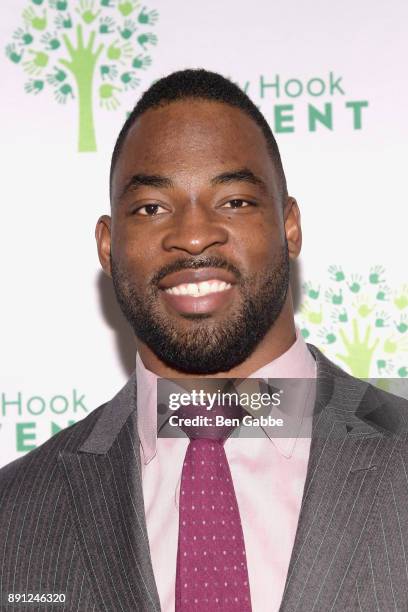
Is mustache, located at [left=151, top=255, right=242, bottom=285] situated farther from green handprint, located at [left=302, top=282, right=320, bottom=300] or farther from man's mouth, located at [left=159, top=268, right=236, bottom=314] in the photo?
green handprint, located at [left=302, top=282, right=320, bottom=300]

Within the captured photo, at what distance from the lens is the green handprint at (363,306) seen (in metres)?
2.51

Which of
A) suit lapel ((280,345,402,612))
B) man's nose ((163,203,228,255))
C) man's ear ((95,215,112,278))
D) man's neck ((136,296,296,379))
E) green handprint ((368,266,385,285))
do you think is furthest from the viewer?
green handprint ((368,266,385,285))

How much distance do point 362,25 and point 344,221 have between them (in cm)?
52

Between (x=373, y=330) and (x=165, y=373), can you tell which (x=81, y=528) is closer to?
(x=165, y=373)

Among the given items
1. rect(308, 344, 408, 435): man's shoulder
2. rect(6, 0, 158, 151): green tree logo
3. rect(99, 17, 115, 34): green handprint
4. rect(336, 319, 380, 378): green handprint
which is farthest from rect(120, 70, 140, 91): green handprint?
rect(308, 344, 408, 435): man's shoulder

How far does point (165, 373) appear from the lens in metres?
1.99

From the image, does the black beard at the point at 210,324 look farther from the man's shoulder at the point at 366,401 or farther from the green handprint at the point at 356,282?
the green handprint at the point at 356,282

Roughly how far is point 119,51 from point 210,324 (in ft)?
3.51

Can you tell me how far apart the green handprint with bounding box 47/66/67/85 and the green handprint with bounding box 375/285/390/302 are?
1031mm

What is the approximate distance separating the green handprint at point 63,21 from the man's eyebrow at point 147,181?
0.87 m

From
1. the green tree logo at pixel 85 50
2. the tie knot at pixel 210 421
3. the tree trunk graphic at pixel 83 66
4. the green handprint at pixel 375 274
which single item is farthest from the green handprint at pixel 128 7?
the tie knot at pixel 210 421

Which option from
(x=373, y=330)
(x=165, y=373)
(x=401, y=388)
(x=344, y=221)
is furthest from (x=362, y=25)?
(x=165, y=373)

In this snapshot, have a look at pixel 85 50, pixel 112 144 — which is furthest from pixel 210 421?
pixel 85 50

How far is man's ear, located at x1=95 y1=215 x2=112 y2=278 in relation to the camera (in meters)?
2.12
